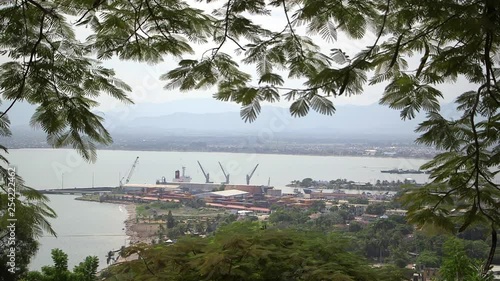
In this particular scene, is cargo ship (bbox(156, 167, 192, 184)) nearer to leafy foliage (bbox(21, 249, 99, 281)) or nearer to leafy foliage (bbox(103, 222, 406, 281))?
leafy foliage (bbox(21, 249, 99, 281))

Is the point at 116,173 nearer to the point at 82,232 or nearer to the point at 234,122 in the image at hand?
the point at 82,232

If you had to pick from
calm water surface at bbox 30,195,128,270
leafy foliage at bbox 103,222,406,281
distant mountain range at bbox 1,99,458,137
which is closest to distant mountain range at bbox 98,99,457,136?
distant mountain range at bbox 1,99,458,137

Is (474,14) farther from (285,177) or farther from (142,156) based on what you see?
(142,156)

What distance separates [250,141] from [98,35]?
5.29 feet

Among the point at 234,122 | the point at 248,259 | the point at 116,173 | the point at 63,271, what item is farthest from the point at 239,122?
the point at 248,259

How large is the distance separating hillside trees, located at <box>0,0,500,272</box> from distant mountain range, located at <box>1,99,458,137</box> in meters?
1.25

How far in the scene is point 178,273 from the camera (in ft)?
5.58

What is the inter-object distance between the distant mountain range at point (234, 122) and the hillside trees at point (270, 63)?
49.2 inches

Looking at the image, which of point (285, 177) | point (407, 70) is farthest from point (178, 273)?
point (285, 177)

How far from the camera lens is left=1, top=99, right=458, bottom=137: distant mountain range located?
11.8ft

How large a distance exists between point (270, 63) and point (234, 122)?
1.71 m

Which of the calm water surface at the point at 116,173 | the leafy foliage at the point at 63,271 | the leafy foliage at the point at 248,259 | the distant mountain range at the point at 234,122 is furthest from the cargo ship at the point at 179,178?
the leafy foliage at the point at 248,259

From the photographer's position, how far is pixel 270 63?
2.16 m

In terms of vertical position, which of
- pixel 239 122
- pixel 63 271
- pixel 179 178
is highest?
pixel 239 122
